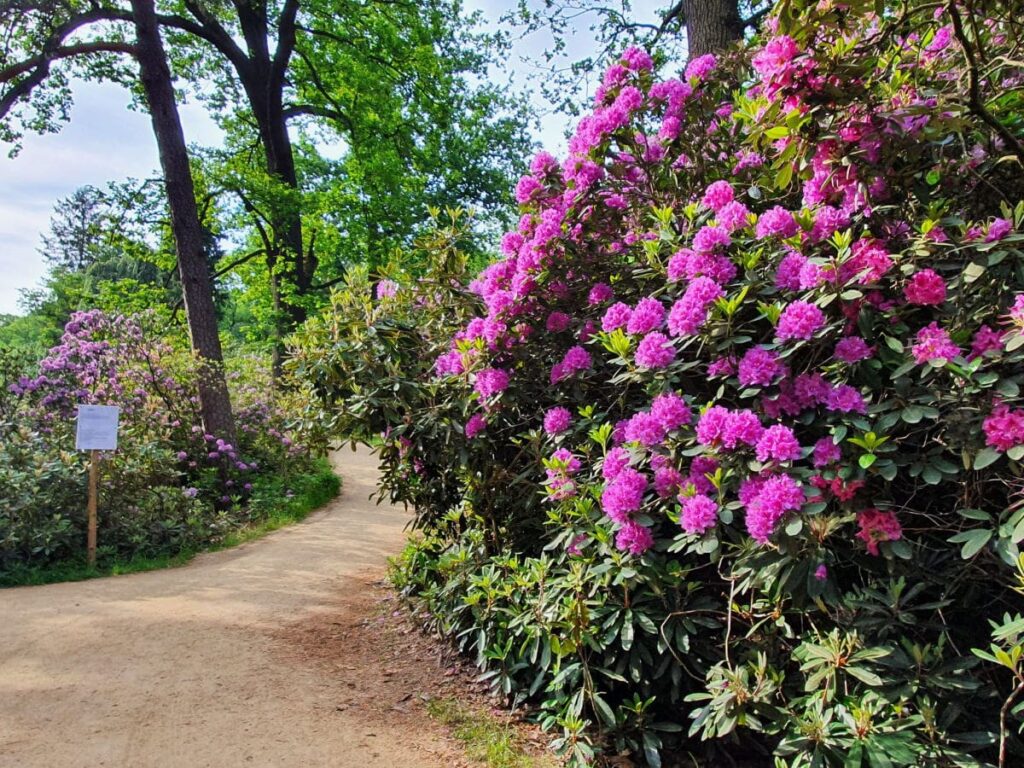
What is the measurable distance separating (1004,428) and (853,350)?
0.50m

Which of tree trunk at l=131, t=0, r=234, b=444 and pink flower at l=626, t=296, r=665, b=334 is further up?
tree trunk at l=131, t=0, r=234, b=444

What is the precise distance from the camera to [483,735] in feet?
9.48

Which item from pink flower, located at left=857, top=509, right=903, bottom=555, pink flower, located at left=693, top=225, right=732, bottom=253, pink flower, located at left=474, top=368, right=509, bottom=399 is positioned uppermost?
pink flower, located at left=693, top=225, right=732, bottom=253

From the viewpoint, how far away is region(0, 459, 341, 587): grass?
536cm

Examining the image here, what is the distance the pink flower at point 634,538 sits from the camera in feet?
8.02

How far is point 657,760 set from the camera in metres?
2.47

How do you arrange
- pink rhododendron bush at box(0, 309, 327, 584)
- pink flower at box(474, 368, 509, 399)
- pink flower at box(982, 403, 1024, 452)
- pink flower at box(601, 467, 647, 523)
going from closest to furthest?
pink flower at box(982, 403, 1024, 452) < pink flower at box(601, 467, 647, 523) < pink flower at box(474, 368, 509, 399) < pink rhododendron bush at box(0, 309, 327, 584)

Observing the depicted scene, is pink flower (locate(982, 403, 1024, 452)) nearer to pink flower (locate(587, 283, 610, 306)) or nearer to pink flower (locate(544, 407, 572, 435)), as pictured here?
pink flower (locate(544, 407, 572, 435))

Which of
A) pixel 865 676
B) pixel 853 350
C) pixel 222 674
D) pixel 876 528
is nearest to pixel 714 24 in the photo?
pixel 853 350

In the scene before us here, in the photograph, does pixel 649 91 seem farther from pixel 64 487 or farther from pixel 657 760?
pixel 64 487

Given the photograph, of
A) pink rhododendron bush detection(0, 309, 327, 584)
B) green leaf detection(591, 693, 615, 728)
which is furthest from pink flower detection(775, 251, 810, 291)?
pink rhododendron bush detection(0, 309, 327, 584)

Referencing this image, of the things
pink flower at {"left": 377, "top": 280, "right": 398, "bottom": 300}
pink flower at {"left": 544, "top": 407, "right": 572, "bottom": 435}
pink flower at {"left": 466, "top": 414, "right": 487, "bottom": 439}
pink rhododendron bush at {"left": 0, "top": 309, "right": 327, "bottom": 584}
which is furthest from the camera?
pink rhododendron bush at {"left": 0, "top": 309, "right": 327, "bottom": 584}

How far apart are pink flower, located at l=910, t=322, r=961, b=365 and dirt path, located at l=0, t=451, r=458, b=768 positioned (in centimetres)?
244

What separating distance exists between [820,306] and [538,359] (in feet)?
5.05
